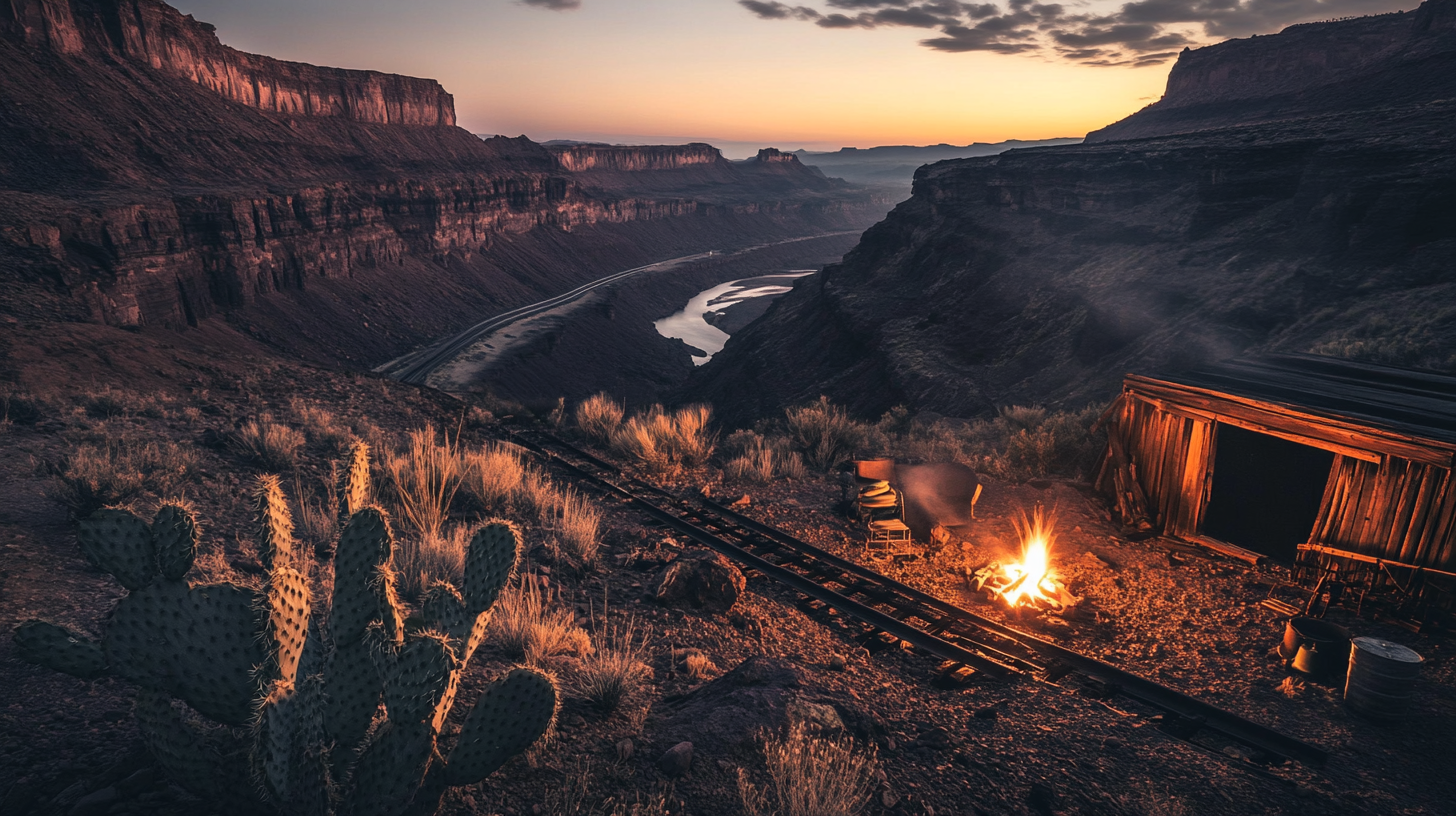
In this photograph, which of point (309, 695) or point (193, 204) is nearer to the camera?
point (309, 695)

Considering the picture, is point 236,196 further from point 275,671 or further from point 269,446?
point 275,671

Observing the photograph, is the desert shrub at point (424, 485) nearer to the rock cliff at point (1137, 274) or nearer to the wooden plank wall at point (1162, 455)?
the wooden plank wall at point (1162, 455)

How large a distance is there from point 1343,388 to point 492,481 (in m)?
13.2

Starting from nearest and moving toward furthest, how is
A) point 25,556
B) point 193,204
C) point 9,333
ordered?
point 25,556 → point 9,333 → point 193,204

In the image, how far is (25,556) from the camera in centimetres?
649

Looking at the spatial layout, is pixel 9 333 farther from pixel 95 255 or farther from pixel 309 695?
pixel 309 695

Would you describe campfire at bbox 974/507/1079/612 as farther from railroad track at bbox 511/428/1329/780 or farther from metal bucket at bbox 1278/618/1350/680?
metal bucket at bbox 1278/618/1350/680

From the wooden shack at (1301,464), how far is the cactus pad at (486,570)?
9696 millimetres

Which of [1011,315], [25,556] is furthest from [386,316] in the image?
[25,556]

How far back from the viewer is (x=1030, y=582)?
9172mm

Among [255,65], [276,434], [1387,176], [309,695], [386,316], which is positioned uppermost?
[255,65]

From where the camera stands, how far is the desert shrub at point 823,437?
15291 millimetres

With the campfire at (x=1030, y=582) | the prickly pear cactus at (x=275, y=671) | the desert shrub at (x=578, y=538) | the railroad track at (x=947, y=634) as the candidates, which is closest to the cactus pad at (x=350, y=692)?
the prickly pear cactus at (x=275, y=671)

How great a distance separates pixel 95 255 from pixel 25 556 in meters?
33.4
